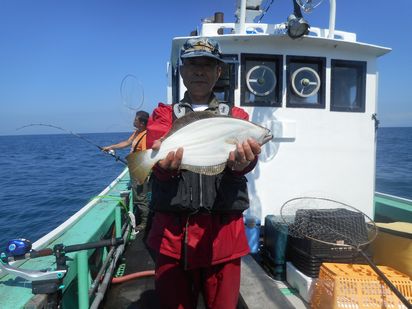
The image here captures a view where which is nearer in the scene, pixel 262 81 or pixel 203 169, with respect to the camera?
pixel 203 169

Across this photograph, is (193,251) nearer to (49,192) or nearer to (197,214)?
(197,214)

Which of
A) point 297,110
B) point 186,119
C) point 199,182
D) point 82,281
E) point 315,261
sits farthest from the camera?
point 297,110

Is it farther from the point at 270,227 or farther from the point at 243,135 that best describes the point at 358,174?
the point at 243,135

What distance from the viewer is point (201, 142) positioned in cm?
227

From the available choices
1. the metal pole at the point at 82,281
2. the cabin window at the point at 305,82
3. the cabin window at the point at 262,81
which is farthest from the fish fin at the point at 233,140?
the cabin window at the point at 305,82

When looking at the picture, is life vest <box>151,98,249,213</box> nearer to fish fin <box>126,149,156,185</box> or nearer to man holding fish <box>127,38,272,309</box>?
man holding fish <box>127,38,272,309</box>

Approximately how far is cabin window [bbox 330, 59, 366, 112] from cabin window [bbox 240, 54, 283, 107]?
110 cm

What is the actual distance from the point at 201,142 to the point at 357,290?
8.59ft

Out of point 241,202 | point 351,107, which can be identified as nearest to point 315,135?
point 351,107

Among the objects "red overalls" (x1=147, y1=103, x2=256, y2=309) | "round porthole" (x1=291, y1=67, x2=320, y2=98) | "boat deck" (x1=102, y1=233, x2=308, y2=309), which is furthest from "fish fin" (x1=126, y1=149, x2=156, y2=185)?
"round porthole" (x1=291, y1=67, x2=320, y2=98)

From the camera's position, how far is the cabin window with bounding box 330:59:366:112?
6.00m

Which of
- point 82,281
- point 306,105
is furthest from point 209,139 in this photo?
point 306,105

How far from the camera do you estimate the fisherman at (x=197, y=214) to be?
2.39 metres

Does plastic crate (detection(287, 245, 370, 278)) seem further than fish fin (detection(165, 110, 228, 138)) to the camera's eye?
Yes
